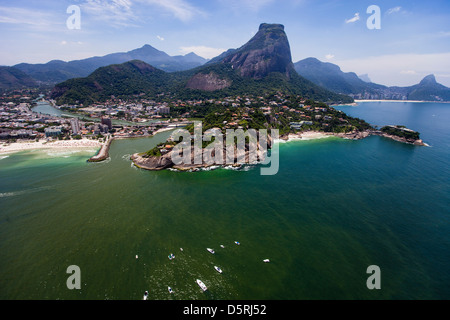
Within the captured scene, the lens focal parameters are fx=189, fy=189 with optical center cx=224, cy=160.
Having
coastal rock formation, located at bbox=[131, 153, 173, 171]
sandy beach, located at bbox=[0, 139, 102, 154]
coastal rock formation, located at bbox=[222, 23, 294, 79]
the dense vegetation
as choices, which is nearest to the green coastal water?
coastal rock formation, located at bbox=[131, 153, 173, 171]

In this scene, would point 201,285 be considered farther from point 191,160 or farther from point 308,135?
point 308,135

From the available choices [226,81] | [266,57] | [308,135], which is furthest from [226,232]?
[266,57]

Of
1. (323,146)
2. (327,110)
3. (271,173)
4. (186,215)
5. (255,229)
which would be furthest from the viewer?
(327,110)

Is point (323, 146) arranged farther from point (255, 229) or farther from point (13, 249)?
point (13, 249)

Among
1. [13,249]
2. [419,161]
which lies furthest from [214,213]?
[419,161]

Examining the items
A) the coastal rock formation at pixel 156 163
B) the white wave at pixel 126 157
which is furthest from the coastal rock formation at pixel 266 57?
the coastal rock formation at pixel 156 163

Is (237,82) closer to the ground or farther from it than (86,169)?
farther from it
